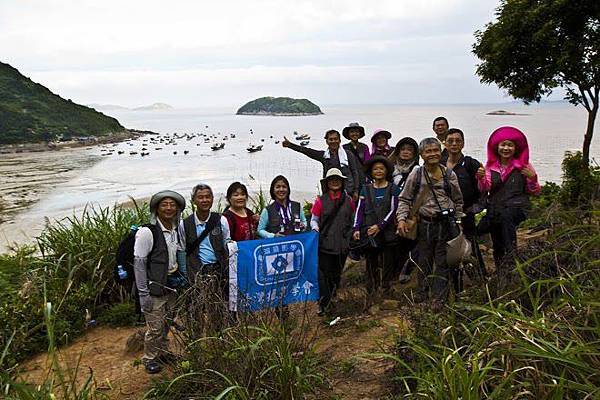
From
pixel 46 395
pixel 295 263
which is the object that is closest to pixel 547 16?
pixel 295 263

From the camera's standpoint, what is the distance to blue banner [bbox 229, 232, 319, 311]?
4438 millimetres

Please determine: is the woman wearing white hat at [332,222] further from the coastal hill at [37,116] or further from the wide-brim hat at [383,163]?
the coastal hill at [37,116]

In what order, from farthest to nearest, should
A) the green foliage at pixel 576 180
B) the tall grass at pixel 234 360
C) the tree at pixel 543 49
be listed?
the tree at pixel 543 49, the green foliage at pixel 576 180, the tall grass at pixel 234 360

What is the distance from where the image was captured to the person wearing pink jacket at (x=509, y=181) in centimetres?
458

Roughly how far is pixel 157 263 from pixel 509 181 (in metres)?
3.21

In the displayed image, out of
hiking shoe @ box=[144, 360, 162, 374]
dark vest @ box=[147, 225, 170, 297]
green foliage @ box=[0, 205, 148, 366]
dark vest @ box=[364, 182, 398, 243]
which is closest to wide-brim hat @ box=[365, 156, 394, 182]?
dark vest @ box=[364, 182, 398, 243]

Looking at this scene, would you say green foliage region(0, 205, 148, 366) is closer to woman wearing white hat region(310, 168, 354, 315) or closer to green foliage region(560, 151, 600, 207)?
woman wearing white hat region(310, 168, 354, 315)

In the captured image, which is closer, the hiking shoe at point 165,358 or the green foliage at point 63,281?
the hiking shoe at point 165,358

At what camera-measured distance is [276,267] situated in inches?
183

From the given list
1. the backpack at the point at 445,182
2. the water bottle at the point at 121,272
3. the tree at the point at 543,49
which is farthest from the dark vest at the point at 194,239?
the tree at the point at 543,49

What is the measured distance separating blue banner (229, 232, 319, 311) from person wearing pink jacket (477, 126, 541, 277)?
1725 millimetres

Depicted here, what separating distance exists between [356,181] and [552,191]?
297 inches

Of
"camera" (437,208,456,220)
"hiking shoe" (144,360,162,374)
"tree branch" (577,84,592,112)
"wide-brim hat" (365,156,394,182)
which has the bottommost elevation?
"hiking shoe" (144,360,162,374)

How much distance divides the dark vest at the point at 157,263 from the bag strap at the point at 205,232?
0.96ft
